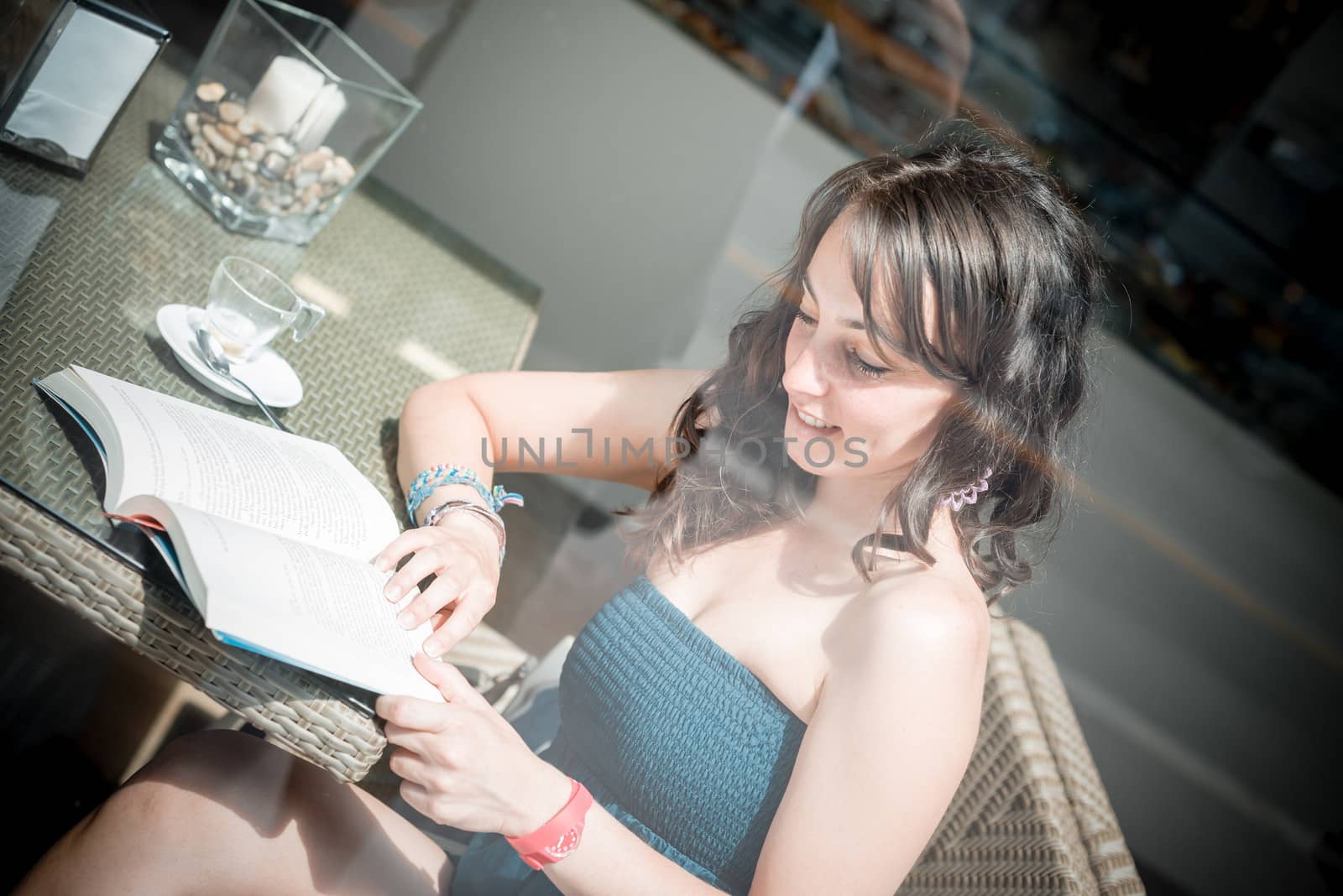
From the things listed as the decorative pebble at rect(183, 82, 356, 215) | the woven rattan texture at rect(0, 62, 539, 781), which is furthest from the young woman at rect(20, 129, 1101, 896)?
the decorative pebble at rect(183, 82, 356, 215)

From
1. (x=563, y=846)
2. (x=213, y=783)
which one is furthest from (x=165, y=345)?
(x=563, y=846)

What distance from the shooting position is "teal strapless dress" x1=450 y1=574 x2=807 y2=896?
3.29ft

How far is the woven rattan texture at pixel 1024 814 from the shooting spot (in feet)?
3.52

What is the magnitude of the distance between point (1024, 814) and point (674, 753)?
1.47ft

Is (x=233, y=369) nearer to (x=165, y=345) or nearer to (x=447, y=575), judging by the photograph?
(x=165, y=345)

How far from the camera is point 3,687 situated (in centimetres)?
121

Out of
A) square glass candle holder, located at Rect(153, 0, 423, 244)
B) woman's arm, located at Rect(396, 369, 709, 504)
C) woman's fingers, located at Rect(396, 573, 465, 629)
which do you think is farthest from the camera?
square glass candle holder, located at Rect(153, 0, 423, 244)

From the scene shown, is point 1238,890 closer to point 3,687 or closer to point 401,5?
point 3,687

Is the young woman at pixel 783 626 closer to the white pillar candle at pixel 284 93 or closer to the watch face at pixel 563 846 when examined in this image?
the watch face at pixel 563 846

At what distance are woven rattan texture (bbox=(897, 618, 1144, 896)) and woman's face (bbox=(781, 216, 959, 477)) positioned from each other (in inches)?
18.2

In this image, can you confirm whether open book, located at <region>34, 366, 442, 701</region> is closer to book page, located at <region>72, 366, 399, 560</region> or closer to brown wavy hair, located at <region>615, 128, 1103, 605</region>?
book page, located at <region>72, 366, 399, 560</region>

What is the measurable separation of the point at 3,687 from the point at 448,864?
641mm

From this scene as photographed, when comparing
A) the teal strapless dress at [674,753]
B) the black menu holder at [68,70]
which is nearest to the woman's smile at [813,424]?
the teal strapless dress at [674,753]

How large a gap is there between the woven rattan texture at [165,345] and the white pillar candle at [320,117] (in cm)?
17
